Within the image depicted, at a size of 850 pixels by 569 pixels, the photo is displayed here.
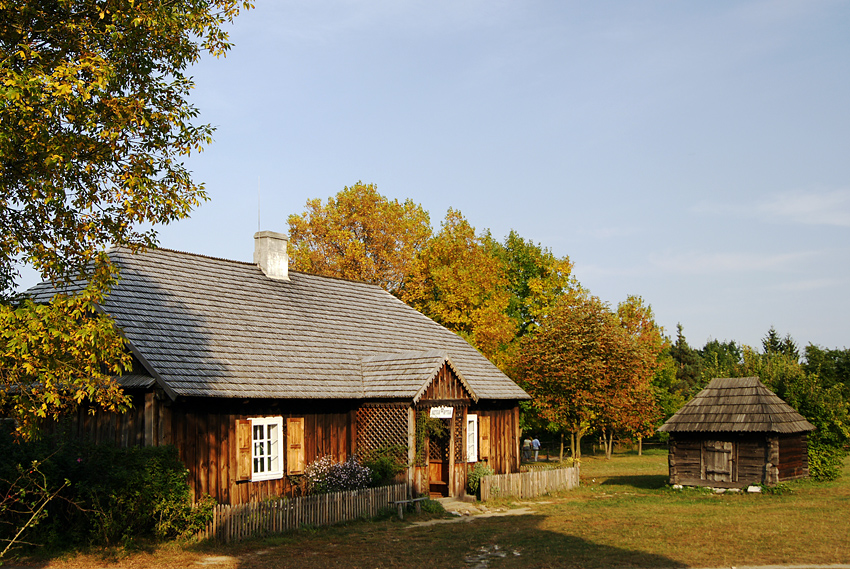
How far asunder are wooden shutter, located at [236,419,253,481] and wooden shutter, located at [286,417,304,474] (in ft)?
3.98

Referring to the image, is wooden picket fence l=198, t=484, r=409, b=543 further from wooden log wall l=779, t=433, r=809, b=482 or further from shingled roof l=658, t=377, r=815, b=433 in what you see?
wooden log wall l=779, t=433, r=809, b=482

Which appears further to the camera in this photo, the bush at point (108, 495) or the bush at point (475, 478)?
the bush at point (475, 478)

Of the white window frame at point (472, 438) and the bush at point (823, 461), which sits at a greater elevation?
the white window frame at point (472, 438)

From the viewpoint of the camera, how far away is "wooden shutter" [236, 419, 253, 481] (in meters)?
17.8

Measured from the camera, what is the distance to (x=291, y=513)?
1623 centimetres

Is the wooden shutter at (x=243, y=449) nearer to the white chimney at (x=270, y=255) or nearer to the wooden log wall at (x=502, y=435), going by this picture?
the white chimney at (x=270, y=255)

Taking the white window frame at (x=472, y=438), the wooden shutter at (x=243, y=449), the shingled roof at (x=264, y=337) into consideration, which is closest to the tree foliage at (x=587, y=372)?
the shingled roof at (x=264, y=337)

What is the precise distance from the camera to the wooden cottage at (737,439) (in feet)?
76.8

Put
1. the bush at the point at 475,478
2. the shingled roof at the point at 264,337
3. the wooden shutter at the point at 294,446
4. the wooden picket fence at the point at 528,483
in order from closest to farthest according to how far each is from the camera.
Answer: the shingled roof at the point at 264,337 < the wooden shutter at the point at 294,446 < the wooden picket fence at the point at 528,483 < the bush at the point at 475,478

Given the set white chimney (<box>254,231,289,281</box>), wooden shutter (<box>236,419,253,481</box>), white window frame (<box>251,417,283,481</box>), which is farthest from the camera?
white chimney (<box>254,231,289,281</box>)

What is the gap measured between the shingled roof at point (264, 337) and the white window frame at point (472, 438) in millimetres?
926

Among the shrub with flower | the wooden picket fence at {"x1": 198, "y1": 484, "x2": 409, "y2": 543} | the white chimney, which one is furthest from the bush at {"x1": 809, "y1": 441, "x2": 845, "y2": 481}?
the white chimney

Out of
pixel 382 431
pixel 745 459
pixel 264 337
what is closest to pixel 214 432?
pixel 264 337

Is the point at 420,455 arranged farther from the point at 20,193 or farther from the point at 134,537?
the point at 20,193
